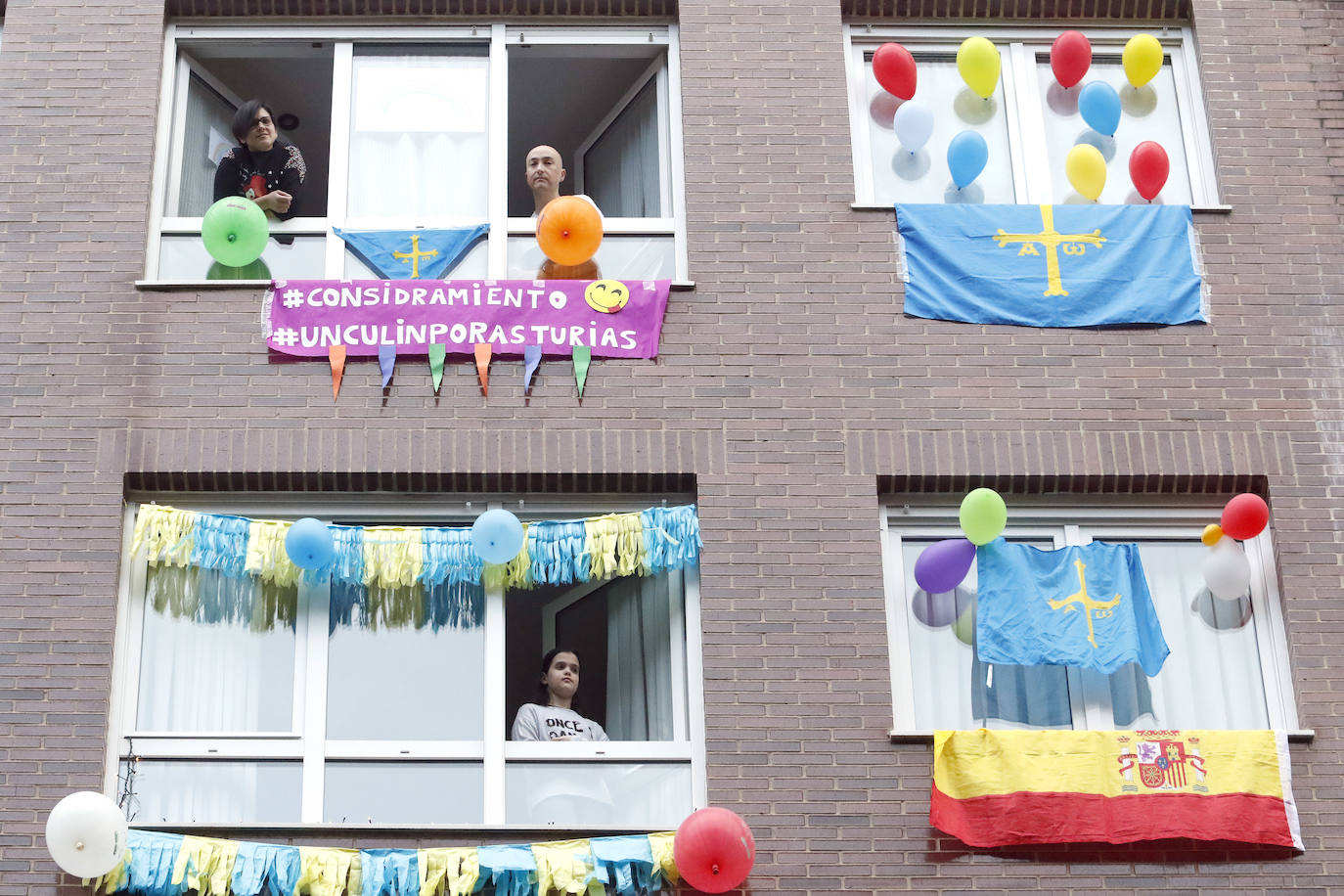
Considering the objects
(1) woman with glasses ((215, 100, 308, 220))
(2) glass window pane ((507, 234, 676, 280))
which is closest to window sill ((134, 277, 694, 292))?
(2) glass window pane ((507, 234, 676, 280))

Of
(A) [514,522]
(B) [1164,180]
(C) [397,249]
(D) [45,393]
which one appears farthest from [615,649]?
(B) [1164,180]

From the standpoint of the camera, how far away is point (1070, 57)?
A: 443 inches

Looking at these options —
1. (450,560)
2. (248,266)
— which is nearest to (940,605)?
(450,560)

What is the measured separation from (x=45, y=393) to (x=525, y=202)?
3.46 metres

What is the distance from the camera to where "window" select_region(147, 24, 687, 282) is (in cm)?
1092

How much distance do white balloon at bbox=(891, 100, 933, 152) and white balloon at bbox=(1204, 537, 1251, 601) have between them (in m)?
2.96

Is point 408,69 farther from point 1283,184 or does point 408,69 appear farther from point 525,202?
point 1283,184

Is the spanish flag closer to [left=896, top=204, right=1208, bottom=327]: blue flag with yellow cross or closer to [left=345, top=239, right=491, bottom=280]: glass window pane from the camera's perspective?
[left=896, top=204, right=1208, bottom=327]: blue flag with yellow cross

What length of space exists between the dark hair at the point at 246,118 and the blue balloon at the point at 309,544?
8.80ft

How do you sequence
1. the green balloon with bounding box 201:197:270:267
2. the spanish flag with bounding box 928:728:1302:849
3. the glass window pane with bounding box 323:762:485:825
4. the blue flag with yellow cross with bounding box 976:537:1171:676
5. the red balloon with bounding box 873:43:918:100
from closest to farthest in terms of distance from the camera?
the spanish flag with bounding box 928:728:1302:849, the glass window pane with bounding box 323:762:485:825, the blue flag with yellow cross with bounding box 976:537:1171:676, the green balloon with bounding box 201:197:270:267, the red balloon with bounding box 873:43:918:100

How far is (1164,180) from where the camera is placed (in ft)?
36.5

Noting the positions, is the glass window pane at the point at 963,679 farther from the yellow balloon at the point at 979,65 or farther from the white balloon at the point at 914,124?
the yellow balloon at the point at 979,65

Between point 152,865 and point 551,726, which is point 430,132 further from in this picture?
point 152,865

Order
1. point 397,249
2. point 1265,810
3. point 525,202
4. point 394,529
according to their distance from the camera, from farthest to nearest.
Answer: point 525,202 < point 397,249 < point 394,529 < point 1265,810
